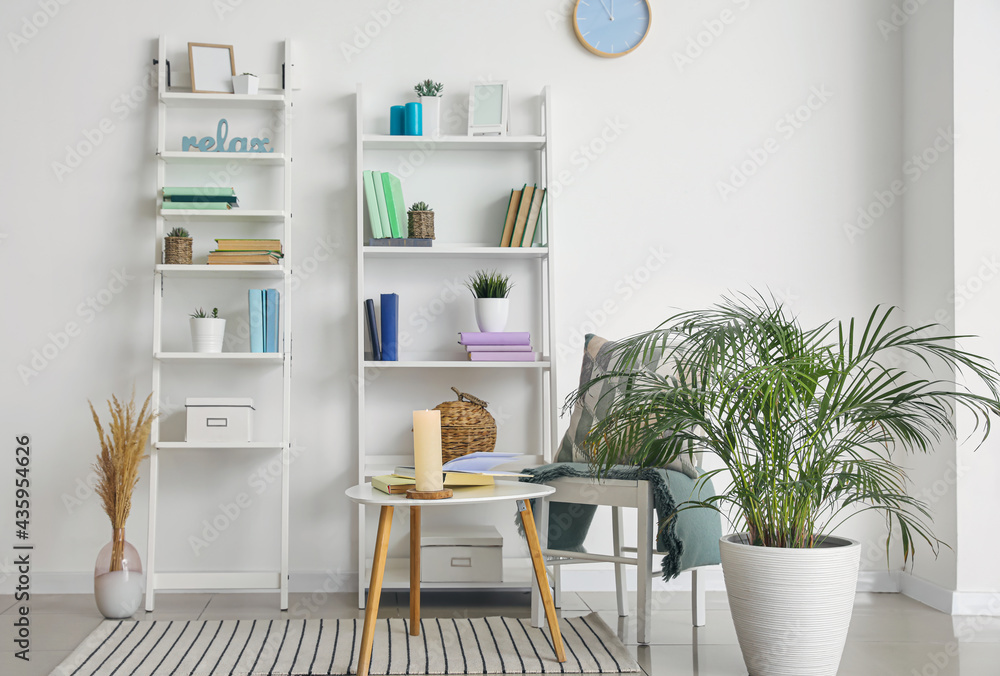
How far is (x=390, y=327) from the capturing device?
2951 millimetres

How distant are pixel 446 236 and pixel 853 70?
1.75 m

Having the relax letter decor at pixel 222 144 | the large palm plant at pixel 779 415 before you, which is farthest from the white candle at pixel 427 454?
the relax letter decor at pixel 222 144

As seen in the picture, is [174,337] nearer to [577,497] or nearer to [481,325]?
[481,325]

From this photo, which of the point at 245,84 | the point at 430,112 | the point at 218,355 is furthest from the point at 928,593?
the point at 245,84

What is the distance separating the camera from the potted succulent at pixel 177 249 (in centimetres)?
294

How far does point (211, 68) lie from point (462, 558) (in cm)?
203

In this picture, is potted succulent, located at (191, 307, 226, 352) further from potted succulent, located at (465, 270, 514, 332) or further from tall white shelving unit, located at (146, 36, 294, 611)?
potted succulent, located at (465, 270, 514, 332)

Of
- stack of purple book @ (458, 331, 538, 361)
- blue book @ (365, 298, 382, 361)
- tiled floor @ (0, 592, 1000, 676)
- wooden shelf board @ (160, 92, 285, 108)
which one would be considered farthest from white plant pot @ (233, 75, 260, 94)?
tiled floor @ (0, 592, 1000, 676)

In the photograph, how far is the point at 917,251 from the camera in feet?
10.2

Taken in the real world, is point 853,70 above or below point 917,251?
above

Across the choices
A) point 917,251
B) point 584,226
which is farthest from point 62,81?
point 917,251

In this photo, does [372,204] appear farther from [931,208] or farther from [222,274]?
[931,208]

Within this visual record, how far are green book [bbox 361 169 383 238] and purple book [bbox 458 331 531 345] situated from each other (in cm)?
50

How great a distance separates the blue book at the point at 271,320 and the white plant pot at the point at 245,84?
77cm
